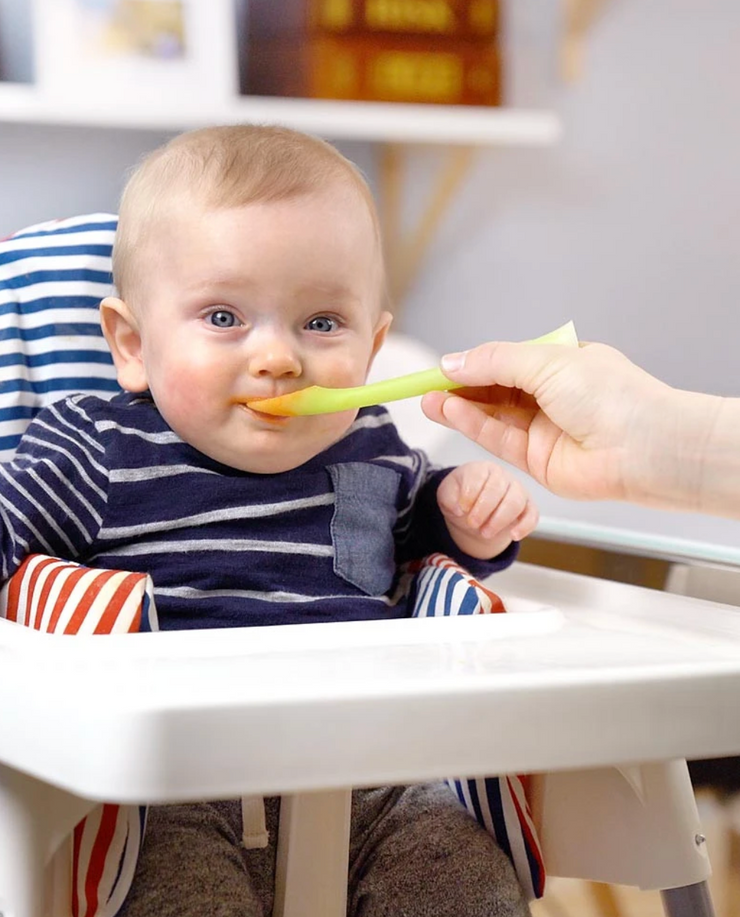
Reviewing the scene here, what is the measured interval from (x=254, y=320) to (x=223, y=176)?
0.10 metres

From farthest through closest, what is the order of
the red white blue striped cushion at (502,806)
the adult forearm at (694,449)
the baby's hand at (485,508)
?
the baby's hand at (485,508) < the red white blue striped cushion at (502,806) < the adult forearm at (694,449)

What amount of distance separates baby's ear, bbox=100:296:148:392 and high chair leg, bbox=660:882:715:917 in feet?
1.62

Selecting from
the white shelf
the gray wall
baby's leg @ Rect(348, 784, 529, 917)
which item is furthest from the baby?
the white shelf

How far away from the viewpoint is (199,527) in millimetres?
795

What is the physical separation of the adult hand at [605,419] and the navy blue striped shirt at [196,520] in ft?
0.55

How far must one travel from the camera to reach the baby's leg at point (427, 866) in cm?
71

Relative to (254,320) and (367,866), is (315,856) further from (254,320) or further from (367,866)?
(254,320)

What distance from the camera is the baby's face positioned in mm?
769

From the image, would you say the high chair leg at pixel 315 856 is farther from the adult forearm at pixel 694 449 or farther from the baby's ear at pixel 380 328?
the baby's ear at pixel 380 328

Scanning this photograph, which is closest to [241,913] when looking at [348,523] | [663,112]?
[348,523]

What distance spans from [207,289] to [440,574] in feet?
0.79

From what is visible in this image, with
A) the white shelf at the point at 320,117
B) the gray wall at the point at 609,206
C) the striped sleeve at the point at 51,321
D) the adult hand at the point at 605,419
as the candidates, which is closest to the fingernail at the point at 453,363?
the adult hand at the point at 605,419

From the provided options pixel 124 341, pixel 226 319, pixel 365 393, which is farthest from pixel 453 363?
pixel 124 341

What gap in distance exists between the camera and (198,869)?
674mm
